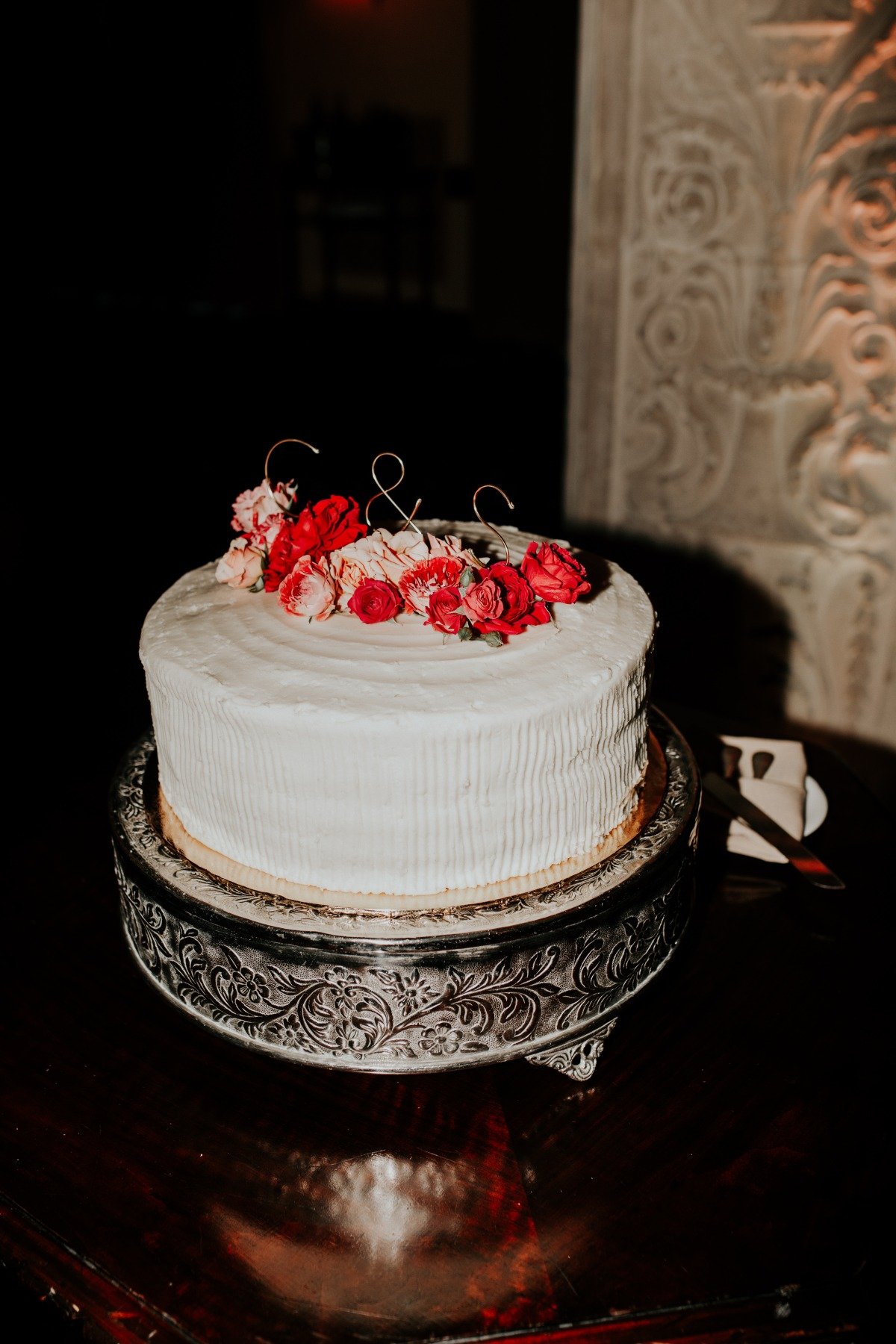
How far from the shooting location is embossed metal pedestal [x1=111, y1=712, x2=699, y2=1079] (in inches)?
40.5

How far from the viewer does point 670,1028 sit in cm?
127

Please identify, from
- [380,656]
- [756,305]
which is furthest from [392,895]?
[756,305]

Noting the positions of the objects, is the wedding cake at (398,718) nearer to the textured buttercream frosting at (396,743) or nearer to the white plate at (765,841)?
the textured buttercream frosting at (396,743)

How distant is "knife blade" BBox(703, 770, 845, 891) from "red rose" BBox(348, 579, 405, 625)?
0.63m

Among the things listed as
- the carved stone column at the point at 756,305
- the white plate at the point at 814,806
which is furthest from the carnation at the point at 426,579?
the carved stone column at the point at 756,305

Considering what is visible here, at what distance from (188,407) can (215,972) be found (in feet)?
17.9

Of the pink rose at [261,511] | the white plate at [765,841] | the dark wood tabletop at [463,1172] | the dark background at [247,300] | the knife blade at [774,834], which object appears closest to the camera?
the dark wood tabletop at [463,1172]

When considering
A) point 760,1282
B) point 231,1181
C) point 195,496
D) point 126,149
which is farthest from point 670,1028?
point 126,149

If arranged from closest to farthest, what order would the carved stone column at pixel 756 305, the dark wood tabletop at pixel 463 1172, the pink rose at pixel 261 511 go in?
the dark wood tabletop at pixel 463 1172 → the pink rose at pixel 261 511 → the carved stone column at pixel 756 305

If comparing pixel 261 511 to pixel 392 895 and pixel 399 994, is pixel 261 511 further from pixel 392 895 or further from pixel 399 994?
pixel 399 994

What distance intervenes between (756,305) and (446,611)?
1.88 metres

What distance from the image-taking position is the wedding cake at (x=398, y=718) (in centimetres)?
105

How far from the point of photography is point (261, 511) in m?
1.35

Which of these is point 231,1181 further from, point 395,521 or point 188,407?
point 188,407
